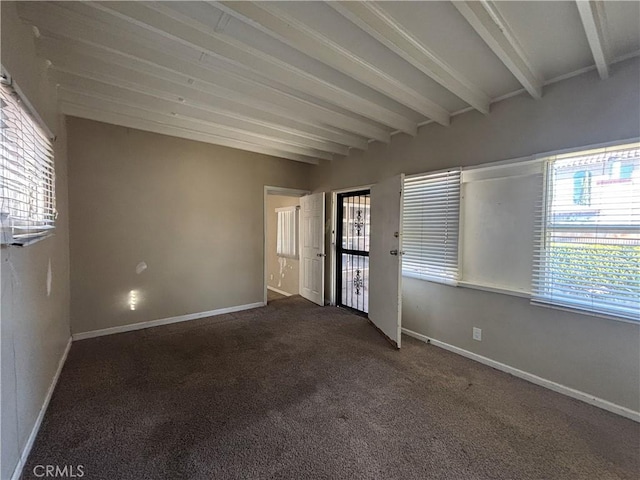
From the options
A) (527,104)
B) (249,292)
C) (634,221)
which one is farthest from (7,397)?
(527,104)

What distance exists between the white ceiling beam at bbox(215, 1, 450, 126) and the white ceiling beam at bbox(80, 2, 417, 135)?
0.87 feet

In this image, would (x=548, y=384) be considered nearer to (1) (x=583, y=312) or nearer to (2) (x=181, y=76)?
(1) (x=583, y=312)

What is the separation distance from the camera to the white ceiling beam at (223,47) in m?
1.56

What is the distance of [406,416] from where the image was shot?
197cm

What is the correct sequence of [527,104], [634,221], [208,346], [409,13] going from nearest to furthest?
[409,13]
[634,221]
[527,104]
[208,346]

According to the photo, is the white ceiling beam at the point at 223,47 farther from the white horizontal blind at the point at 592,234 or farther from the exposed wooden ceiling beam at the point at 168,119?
the white horizontal blind at the point at 592,234

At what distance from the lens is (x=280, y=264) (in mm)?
6578

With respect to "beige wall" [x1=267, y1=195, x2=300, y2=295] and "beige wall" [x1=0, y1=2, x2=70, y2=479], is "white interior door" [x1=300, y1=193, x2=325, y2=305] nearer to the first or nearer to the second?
"beige wall" [x1=267, y1=195, x2=300, y2=295]

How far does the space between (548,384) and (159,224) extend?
4.54m

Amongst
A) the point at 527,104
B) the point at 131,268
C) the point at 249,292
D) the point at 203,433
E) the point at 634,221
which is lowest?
the point at 203,433

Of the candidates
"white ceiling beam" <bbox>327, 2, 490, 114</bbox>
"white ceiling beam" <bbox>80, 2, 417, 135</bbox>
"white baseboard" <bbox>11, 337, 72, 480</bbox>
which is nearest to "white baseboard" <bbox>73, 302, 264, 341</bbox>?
"white baseboard" <bbox>11, 337, 72, 480</bbox>

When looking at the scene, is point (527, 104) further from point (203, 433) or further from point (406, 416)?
point (203, 433)

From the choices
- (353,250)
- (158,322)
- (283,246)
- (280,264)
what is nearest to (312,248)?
(353,250)

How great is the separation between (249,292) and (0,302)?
331cm
